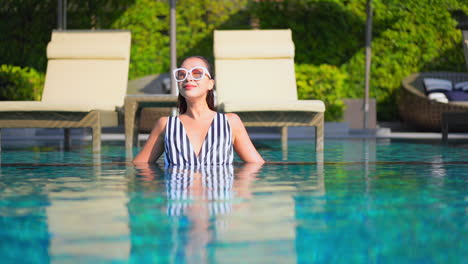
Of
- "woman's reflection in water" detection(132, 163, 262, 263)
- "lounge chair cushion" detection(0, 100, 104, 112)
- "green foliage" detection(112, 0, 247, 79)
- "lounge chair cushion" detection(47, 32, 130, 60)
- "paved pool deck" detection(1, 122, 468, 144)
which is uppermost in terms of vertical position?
"green foliage" detection(112, 0, 247, 79)

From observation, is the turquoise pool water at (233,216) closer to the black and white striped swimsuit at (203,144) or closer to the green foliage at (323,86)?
the black and white striped swimsuit at (203,144)

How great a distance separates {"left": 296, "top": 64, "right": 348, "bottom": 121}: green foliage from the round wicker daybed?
126 centimetres

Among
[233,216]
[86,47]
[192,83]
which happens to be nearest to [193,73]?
[192,83]

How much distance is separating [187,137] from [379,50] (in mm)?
8725

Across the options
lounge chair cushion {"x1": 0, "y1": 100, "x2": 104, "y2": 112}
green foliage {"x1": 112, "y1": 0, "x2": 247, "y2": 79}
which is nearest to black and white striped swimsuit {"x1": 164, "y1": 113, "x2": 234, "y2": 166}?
lounge chair cushion {"x1": 0, "y1": 100, "x2": 104, "y2": 112}

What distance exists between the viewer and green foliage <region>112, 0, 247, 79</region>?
12062 mm

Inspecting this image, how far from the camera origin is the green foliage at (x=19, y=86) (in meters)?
9.77

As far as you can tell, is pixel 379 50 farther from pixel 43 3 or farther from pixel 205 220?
pixel 205 220

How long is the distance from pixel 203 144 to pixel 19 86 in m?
6.43

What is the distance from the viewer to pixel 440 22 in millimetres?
12188

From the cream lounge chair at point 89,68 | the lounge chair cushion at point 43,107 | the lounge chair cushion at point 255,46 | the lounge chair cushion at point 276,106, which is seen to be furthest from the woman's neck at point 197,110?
the lounge chair cushion at point 255,46

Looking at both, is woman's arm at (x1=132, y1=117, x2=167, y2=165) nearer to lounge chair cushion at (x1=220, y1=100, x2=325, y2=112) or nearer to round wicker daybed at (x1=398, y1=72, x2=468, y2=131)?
lounge chair cushion at (x1=220, y1=100, x2=325, y2=112)

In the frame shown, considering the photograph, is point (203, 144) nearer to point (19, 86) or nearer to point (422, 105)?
point (19, 86)


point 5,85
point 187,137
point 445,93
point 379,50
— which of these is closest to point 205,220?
point 187,137
